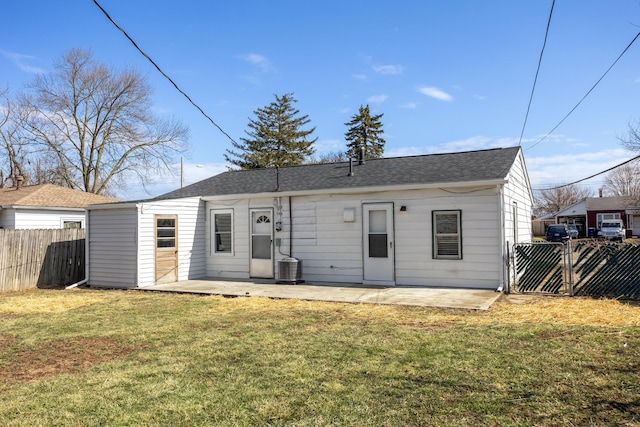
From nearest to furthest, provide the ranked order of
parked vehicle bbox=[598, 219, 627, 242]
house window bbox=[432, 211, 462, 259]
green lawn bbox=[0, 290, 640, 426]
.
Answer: green lawn bbox=[0, 290, 640, 426] < house window bbox=[432, 211, 462, 259] < parked vehicle bbox=[598, 219, 627, 242]

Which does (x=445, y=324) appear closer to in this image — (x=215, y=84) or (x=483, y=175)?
(x=483, y=175)

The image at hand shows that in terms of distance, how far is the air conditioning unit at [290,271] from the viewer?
463 inches

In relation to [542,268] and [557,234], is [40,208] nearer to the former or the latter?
[542,268]

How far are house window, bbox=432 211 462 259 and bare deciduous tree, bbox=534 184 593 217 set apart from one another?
215 feet

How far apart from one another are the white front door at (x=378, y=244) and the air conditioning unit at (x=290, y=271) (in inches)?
73.6

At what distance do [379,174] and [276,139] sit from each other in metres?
27.6

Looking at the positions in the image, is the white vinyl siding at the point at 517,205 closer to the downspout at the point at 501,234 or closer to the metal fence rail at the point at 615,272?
the downspout at the point at 501,234

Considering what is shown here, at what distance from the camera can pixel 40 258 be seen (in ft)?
43.2

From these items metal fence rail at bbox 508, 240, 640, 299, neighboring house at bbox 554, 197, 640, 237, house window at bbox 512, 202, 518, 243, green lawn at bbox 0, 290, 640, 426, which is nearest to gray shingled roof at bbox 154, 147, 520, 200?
house window at bbox 512, 202, 518, 243

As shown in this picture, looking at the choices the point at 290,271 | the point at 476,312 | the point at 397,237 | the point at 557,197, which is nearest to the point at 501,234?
the point at 397,237

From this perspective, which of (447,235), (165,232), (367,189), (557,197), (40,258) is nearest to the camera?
(447,235)

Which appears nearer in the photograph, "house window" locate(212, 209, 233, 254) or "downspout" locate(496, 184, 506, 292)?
"downspout" locate(496, 184, 506, 292)

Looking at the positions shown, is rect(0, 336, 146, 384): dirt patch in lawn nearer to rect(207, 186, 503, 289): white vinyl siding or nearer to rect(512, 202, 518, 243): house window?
rect(207, 186, 503, 289): white vinyl siding

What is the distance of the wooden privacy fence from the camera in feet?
40.5
